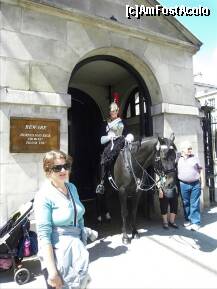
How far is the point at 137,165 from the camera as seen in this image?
6199mm

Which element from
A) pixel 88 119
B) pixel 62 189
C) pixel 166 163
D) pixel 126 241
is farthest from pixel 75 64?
pixel 88 119

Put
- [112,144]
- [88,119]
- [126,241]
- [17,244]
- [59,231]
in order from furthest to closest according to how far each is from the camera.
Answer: [88,119] → [112,144] → [126,241] → [17,244] → [59,231]

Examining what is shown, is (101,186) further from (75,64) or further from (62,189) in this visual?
(62,189)

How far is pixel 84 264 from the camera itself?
2490mm

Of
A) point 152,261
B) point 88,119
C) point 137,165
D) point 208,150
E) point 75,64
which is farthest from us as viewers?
point 88,119

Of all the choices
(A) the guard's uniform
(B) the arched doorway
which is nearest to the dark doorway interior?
(B) the arched doorway

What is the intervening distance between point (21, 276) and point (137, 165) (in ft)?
9.91

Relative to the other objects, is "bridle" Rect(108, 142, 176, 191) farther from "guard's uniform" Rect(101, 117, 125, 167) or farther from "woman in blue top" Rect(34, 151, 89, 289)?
"woman in blue top" Rect(34, 151, 89, 289)

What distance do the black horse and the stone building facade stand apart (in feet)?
4.24

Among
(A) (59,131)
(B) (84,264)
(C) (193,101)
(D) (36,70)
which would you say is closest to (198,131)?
(C) (193,101)

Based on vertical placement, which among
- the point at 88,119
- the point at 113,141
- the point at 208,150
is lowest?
the point at 208,150

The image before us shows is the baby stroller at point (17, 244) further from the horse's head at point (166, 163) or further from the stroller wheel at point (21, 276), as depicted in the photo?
the horse's head at point (166, 163)

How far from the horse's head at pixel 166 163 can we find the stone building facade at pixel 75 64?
182 cm

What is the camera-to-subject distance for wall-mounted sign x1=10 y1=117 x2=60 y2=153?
5516 mm
